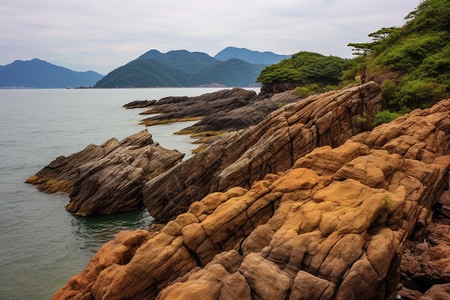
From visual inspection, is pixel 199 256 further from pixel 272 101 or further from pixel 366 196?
pixel 272 101

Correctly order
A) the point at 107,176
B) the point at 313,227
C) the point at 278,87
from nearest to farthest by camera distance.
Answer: the point at 313,227 → the point at 107,176 → the point at 278,87

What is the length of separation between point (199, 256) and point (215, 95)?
86.4m

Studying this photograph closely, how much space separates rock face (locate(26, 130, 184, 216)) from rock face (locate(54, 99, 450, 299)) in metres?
14.3

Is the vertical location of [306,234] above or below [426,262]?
above

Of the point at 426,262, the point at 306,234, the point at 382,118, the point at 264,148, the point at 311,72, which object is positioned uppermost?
the point at 311,72

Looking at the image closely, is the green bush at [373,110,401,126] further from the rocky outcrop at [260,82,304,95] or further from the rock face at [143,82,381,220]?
the rocky outcrop at [260,82,304,95]

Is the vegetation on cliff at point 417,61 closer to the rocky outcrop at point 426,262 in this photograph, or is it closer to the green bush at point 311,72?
the rocky outcrop at point 426,262

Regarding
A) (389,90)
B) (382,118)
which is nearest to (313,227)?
(382,118)

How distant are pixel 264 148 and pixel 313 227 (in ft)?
39.5

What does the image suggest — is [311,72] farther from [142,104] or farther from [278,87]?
[142,104]

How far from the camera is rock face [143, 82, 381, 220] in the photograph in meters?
22.8

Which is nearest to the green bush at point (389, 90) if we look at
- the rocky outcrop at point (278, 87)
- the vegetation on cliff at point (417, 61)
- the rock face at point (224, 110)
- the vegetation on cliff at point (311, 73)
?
the vegetation on cliff at point (417, 61)

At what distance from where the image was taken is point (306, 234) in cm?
1099

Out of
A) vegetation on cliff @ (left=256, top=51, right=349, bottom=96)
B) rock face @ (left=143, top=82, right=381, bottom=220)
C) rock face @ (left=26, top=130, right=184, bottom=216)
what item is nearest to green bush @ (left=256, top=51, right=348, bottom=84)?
vegetation on cliff @ (left=256, top=51, right=349, bottom=96)
